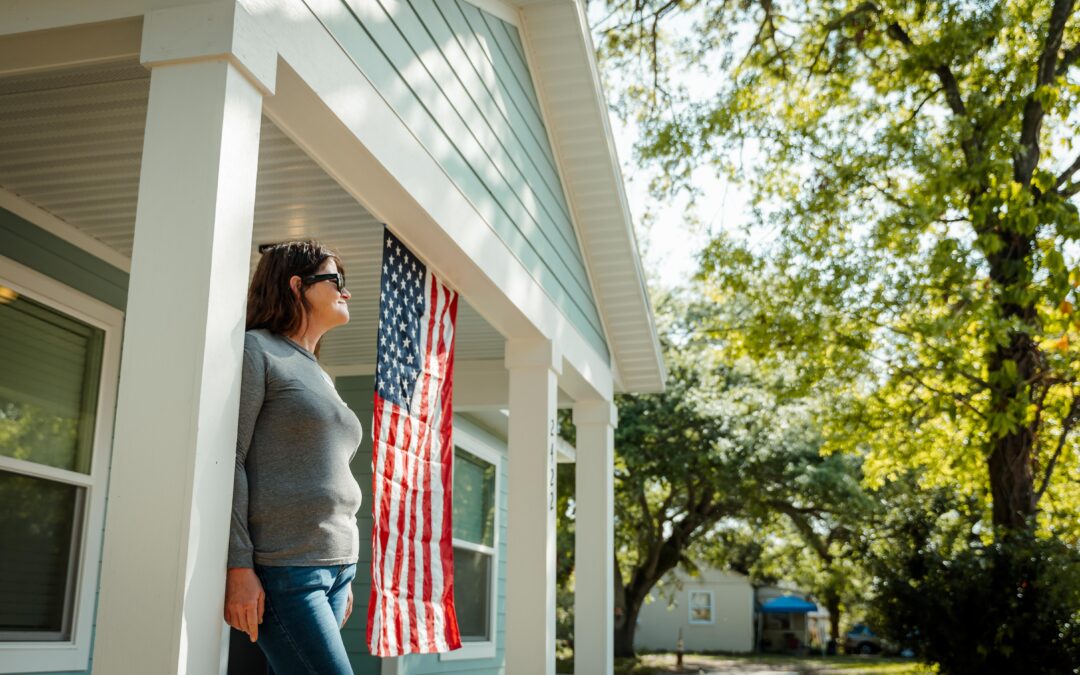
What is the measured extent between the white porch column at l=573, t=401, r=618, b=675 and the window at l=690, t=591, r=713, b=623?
29069mm

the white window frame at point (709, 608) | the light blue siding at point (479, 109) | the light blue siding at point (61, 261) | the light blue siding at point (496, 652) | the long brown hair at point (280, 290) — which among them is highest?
the light blue siding at point (479, 109)

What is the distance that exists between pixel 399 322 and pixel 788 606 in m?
33.7

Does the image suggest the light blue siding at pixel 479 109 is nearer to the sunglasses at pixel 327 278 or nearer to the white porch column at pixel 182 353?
the white porch column at pixel 182 353

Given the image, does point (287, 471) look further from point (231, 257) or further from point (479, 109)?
point (479, 109)

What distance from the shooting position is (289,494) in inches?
102

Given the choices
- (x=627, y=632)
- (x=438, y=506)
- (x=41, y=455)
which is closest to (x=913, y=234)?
(x=438, y=506)

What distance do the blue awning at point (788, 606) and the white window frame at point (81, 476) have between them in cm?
3344

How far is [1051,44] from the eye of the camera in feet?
33.0

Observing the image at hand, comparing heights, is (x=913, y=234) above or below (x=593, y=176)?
above

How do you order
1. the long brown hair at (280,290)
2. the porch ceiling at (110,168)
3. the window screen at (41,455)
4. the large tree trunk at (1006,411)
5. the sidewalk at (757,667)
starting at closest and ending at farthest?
the long brown hair at (280,290), the porch ceiling at (110,168), the window screen at (41,455), the large tree trunk at (1006,411), the sidewalk at (757,667)

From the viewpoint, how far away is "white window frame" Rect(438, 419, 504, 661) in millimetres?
9040

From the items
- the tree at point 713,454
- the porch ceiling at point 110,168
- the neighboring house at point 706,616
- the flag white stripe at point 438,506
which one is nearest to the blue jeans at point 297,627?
the porch ceiling at point 110,168

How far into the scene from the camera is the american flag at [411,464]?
436 centimetres

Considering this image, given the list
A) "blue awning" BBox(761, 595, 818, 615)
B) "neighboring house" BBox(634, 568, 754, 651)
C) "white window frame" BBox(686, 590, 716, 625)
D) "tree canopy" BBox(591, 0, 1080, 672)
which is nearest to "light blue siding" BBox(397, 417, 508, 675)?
"tree canopy" BBox(591, 0, 1080, 672)
